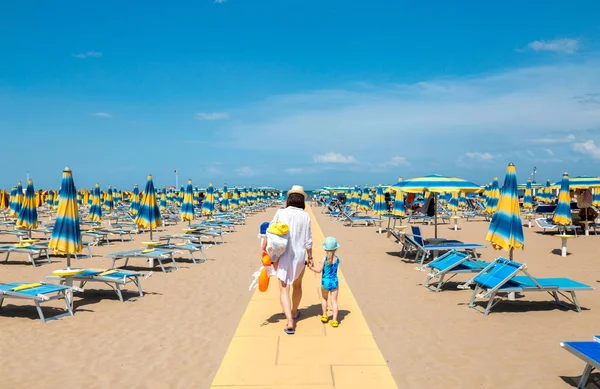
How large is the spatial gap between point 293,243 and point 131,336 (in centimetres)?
214

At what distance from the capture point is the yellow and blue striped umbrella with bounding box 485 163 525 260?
273 inches

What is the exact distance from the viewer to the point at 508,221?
694cm

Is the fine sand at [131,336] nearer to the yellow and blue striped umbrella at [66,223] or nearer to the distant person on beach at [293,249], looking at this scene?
the distant person on beach at [293,249]

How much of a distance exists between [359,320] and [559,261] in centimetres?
722

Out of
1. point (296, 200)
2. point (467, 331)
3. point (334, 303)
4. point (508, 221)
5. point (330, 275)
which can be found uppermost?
point (296, 200)

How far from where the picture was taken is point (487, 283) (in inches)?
245

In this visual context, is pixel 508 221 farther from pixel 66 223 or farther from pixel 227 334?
pixel 66 223

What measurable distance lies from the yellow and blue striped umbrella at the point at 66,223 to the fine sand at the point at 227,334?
85 cm

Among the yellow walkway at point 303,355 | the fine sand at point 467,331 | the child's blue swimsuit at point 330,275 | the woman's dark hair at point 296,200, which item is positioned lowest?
the fine sand at point 467,331

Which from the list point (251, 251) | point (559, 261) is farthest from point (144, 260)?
point (559, 261)

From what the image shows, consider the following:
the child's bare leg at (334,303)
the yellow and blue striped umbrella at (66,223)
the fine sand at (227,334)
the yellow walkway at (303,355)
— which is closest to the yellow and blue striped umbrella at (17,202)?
the fine sand at (227,334)

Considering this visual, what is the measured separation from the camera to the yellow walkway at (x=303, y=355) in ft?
12.3

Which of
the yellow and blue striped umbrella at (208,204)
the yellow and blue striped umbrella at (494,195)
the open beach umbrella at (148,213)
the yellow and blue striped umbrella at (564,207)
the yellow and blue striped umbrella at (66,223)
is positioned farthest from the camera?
the yellow and blue striped umbrella at (208,204)

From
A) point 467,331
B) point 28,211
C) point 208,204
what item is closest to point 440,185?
point 467,331
